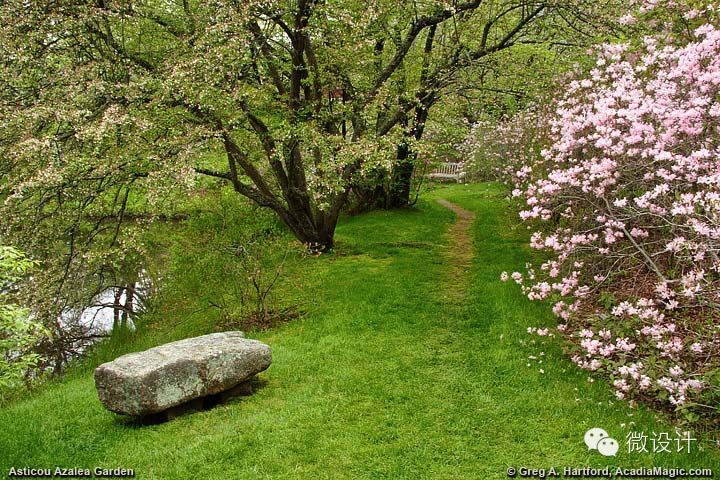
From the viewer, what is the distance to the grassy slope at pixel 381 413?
5613 mm

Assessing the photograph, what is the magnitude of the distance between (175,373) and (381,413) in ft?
8.21

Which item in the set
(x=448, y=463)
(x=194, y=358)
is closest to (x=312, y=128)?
(x=194, y=358)

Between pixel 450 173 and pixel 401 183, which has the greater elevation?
pixel 450 173

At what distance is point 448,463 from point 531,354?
2896 millimetres

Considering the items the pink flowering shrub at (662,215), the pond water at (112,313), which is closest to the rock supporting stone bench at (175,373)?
the pink flowering shrub at (662,215)

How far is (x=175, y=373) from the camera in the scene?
21.4 ft

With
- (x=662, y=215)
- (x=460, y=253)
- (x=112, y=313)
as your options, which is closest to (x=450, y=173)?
(x=460, y=253)

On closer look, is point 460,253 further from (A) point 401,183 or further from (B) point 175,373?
(B) point 175,373

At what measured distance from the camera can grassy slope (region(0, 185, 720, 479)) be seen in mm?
5613

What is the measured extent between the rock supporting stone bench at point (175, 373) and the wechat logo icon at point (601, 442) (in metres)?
3.98

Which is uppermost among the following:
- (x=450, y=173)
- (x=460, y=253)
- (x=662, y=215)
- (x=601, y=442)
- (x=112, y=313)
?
(x=450, y=173)

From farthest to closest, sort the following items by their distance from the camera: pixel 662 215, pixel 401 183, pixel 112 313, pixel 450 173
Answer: pixel 450 173 < pixel 401 183 < pixel 112 313 < pixel 662 215

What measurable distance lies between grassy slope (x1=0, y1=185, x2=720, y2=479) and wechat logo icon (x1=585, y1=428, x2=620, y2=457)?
4.5 inches

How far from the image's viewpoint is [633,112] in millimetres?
6223
